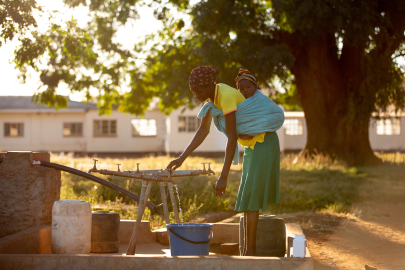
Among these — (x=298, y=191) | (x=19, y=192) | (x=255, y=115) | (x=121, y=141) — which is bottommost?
(x=298, y=191)

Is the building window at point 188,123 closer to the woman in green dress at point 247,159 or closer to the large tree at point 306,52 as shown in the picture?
the large tree at point 306,52

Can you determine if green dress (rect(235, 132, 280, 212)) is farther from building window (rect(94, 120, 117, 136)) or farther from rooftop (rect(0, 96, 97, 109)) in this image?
rooftop (rect(0, 96, 97, 109))

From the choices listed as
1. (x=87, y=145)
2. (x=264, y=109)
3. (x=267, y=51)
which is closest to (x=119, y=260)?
(x=264, y=109)

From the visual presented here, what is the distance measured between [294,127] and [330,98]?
16856 millimetres

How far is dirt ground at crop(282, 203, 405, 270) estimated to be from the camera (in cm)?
523

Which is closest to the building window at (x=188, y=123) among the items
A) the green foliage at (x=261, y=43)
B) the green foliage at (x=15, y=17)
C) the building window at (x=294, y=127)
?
the building window at (x=294, y=127)

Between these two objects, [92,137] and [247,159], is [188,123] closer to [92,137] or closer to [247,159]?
[92,137]

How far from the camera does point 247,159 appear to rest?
428cm

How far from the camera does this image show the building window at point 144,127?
35188 mm

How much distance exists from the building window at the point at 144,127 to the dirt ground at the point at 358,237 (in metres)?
26.8

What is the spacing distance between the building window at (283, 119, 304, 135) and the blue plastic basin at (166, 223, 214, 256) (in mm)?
29976

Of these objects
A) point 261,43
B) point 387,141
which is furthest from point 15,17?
point 387,141

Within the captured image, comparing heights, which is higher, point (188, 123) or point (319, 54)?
point (319, 54)

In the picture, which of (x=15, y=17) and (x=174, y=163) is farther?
(x=15, y=17)
